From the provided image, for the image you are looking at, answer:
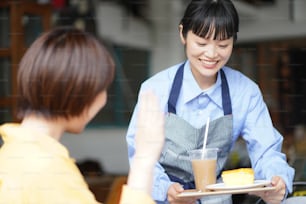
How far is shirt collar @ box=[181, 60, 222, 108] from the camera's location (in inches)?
52.6

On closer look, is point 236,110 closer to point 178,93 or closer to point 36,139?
point 178,93

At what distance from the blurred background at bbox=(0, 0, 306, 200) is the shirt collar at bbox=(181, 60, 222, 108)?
4.36 ft

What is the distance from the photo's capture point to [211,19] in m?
1.29

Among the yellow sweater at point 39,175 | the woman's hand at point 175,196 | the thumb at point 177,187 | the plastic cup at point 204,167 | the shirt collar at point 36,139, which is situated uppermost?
the shirt collar at point 36,139

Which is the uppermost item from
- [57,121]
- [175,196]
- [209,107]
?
[57,121]

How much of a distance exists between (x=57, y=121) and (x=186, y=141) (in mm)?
542

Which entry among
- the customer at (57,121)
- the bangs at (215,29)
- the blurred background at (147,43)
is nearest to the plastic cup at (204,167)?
the bangs at (215,29)

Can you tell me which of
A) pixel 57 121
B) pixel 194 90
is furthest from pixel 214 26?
pixel 57 121

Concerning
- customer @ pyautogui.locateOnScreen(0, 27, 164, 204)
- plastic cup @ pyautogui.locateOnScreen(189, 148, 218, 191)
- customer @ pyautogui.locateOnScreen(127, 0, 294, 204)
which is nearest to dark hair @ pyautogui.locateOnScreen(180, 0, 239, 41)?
customer @ pyautogui.locateOnScreen(127, 0, 294, 204)

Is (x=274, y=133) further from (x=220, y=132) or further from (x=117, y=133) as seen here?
(x=117, y=133)

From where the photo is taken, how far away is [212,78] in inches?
53.4

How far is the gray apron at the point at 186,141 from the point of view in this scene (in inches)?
51.0

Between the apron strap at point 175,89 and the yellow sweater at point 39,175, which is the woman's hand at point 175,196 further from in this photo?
the yellow sweater at point 39,175

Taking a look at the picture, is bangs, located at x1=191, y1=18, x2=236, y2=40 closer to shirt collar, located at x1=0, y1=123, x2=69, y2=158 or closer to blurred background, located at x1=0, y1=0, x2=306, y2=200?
shirt collar, located at x1=0, y1=123, x2=69, y2=158
